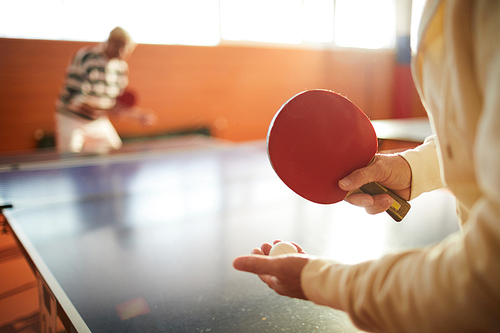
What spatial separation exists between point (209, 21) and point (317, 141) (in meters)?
4.26

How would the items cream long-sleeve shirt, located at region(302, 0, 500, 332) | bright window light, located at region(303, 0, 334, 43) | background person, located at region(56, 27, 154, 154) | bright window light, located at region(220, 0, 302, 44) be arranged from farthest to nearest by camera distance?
1. bright window light, located at region(303, 0, 334, 43)
2. bright window light, located at region(220, 0, 302, 44)
3. background person, located at region(56, 27, 154, 154)
4. cream long-sleeve shirt, located at region(302, 0, 500, 332)

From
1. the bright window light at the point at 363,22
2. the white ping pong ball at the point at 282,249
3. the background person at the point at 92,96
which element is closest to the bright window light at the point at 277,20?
the bright window light at the point at 363,22

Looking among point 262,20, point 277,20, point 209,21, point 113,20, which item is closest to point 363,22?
point 277,20

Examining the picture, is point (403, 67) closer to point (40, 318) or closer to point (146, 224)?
point (146, 224)

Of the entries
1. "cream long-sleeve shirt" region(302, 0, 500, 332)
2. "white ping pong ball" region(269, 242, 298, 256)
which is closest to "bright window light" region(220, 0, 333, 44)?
"white ping pong ball" region(269, 242, 298, 256)

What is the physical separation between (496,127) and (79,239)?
0.94 m

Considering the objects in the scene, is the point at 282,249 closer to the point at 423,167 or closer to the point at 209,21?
the point at 423,167

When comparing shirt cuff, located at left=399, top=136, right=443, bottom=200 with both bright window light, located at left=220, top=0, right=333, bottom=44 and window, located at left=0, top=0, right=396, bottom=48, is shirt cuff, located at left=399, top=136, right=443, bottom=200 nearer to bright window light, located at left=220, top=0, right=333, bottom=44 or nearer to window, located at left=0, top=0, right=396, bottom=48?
window, located at left=0, top=0, right=396, bottom=48

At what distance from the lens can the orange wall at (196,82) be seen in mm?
3516

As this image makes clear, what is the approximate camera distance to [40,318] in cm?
66

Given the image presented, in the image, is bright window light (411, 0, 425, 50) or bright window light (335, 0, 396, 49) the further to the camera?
bright window light (335, 0, 396, 49)

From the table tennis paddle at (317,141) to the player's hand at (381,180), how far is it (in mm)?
20

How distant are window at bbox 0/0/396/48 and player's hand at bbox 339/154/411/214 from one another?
380cm

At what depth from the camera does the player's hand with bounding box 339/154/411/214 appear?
59 centimetres
